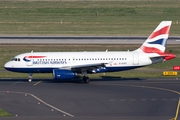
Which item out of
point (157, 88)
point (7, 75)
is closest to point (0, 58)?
point (7, 75)

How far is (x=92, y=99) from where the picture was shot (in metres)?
31.8

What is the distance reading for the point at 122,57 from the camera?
42.1 m

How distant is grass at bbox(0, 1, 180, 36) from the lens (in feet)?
291

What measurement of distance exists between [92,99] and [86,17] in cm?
8515

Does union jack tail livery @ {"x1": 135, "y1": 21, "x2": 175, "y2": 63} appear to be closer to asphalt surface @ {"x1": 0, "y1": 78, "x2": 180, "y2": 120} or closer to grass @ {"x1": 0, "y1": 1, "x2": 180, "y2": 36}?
asphalt surface @ {"x1": 0, "y1": 78, "x2": 180, "y2": 120}

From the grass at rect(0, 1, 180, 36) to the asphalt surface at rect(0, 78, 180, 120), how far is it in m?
44.8

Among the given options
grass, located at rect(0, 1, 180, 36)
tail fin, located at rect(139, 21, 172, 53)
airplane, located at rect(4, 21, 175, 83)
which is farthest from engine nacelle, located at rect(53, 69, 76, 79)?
A: grass, located at rect(0, 1, 180, 36)

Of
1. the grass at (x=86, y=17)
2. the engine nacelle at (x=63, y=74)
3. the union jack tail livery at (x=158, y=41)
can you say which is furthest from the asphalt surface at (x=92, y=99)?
the grass at (x=86, y=17)

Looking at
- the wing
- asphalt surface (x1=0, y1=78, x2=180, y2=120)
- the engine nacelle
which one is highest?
the wing

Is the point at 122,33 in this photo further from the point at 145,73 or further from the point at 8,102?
the point at 8,102

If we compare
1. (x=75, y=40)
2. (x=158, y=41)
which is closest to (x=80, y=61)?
(x=158, y=41)

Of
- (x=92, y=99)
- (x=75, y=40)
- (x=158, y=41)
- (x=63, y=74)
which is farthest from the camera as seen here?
(x=75, y=40)

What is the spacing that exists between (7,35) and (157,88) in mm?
55142

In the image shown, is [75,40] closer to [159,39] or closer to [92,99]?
[159,39]
